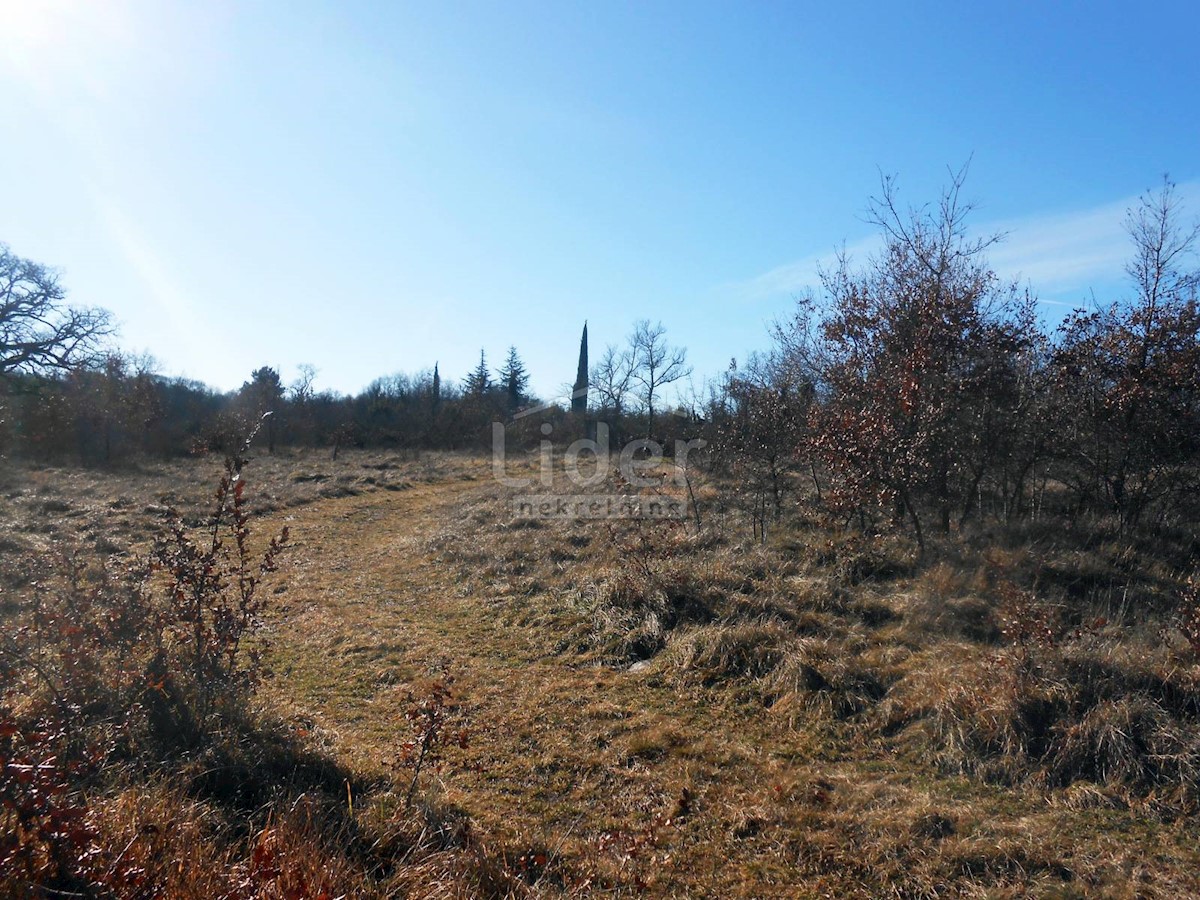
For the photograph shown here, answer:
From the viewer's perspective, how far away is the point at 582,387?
45.1 metres

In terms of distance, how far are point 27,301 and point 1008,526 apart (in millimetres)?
35138

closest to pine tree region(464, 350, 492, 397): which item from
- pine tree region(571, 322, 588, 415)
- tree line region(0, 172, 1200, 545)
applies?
pine tree region(571, 322, 588, 415)

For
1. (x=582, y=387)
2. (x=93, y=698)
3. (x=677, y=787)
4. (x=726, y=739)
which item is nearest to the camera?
(x=93, y=698)

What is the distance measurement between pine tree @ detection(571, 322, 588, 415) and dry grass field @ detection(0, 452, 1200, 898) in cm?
3333

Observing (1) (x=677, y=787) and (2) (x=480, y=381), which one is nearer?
(1) (x=677, y=787)

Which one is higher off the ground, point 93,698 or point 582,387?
point 582,387

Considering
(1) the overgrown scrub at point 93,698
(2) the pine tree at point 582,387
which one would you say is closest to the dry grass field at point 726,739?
(1) the overgrown scrub at point 93,698

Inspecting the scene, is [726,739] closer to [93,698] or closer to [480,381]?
[93,698]

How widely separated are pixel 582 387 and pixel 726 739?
133 feet

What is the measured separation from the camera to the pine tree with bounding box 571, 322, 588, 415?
4256 cm

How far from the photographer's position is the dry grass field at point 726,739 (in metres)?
3.47

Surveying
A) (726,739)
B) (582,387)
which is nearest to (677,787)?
(726,739)

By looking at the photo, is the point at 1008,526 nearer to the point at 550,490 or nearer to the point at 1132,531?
the point at 1132,531

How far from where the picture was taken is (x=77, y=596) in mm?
5590
